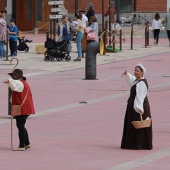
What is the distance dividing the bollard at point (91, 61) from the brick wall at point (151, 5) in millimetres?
32685

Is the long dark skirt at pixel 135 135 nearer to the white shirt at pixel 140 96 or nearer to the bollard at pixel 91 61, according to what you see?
the white shirt at pixel 140 96

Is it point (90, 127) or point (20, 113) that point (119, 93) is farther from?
point (20, 113)

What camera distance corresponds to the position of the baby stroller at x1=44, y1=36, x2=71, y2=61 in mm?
32312

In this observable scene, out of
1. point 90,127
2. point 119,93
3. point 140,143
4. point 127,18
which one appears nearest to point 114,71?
point 119,93

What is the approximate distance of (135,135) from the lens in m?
14.7

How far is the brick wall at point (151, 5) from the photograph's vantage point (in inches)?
2349

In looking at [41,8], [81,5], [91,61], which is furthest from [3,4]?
[91,61]

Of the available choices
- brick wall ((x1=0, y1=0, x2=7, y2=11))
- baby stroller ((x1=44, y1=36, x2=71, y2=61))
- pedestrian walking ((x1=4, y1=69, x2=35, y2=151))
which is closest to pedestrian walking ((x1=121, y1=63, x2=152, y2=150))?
pedestrian walking ((x1=4, y1=69, x2=35, y2=151))

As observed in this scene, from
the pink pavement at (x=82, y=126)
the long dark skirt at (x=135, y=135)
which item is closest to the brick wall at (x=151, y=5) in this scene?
the pink pavement at (x=82, y=126)

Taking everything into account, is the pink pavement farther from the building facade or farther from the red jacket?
the building facade

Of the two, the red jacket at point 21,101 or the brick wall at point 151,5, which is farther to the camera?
the brick wall at point 151,5

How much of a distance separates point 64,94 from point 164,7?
3805 cm

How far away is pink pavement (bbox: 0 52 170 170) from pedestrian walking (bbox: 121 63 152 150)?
24 centimetres

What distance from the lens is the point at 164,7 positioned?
6022cm
